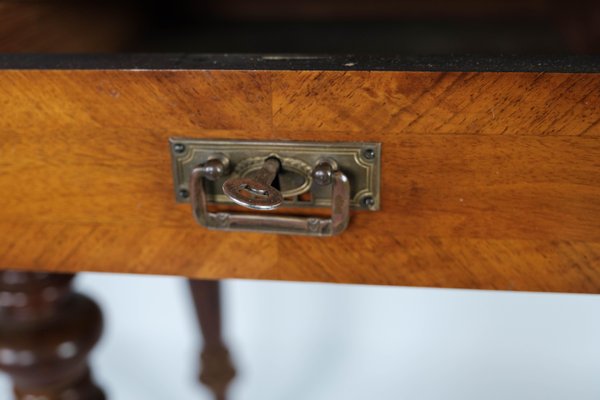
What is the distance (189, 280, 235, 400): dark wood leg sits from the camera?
1053 mm

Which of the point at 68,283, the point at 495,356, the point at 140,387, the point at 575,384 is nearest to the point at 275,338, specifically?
the point at 140,387

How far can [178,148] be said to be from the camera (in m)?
0.54

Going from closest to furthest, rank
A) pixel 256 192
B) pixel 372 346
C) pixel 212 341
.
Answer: pixel 256 192
pixel 212 341
pixel 372 346

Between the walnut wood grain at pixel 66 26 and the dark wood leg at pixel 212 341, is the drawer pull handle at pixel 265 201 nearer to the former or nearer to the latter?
the walnut wood grain at pixel 66 26

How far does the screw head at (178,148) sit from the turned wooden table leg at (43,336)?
243 mm

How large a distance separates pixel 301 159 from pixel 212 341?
1.97 ft

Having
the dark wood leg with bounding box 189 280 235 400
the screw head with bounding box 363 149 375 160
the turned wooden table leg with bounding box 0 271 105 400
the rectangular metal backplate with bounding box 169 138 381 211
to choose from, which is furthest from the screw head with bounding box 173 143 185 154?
the dark wood leg with bounding box 189 280 235 400

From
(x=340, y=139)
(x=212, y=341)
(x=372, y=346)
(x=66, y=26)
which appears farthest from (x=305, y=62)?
(x=372, y=346)

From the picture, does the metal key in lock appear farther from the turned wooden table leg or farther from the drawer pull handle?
the turned wooden table leg

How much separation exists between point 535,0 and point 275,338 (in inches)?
25.8

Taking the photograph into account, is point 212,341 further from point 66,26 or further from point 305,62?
point 305,62

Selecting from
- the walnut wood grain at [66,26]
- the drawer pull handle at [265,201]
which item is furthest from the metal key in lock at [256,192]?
the walnut wood grain at [66,26]

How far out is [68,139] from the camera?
0.55m

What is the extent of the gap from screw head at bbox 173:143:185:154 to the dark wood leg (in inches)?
20.3
